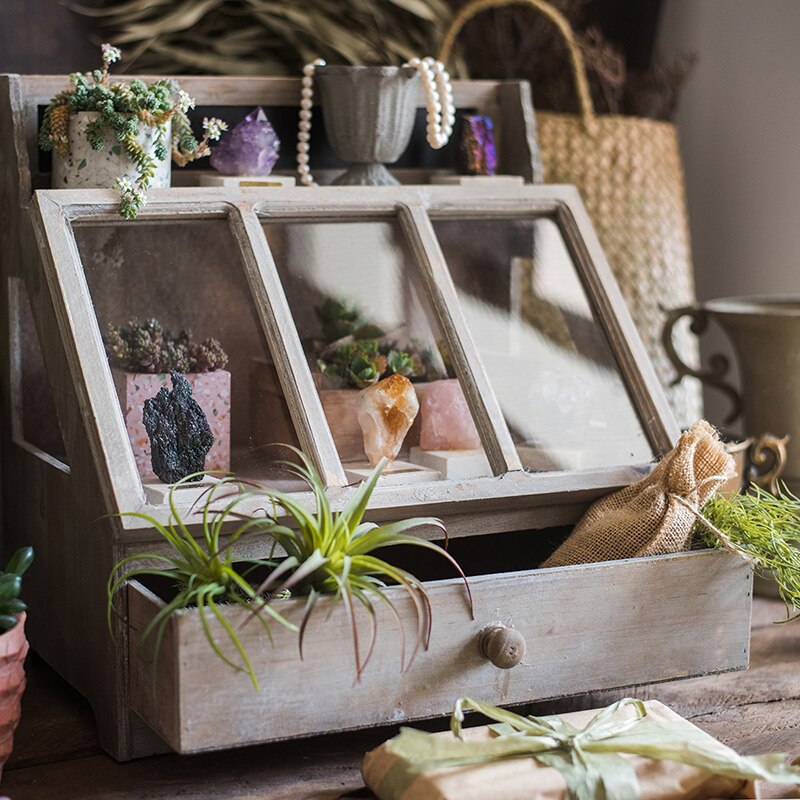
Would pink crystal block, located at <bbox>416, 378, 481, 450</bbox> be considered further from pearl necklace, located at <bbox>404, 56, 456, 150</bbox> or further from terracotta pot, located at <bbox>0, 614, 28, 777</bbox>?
terracotta pot, located at <bbox>0, 614, 28, 777</bbox>

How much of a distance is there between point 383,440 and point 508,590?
304 millimetres

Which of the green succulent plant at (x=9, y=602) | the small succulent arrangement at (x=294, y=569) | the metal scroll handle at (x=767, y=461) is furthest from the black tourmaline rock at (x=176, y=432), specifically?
the metal scroll handle at (x=767, y=461)

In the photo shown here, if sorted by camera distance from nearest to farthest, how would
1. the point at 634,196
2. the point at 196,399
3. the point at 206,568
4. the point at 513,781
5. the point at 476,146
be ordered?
the point at 513,781 < the point at 206,568 < the point at 196,399 < the point at 476,146 < the point at 634,196

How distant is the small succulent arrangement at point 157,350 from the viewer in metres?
1.59

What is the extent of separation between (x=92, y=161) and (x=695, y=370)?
1.13 metres

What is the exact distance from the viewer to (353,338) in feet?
5.77

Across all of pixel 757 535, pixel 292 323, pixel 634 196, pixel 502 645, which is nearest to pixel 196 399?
pixel 292 323

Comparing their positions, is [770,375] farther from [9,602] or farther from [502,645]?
[9,602]

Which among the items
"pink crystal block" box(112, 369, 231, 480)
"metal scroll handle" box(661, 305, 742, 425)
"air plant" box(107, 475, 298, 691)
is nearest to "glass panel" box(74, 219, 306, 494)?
"pink crystal block" box(112, 369, 231, 480)

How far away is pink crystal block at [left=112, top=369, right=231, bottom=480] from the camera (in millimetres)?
1553

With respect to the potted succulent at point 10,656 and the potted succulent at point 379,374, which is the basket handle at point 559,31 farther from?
the potted succulent at point 10,656

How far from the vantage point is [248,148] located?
5.96 ft

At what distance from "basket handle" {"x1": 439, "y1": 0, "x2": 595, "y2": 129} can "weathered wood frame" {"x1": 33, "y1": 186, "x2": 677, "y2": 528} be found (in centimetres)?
49

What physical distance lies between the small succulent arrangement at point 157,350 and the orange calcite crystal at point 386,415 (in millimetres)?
195
